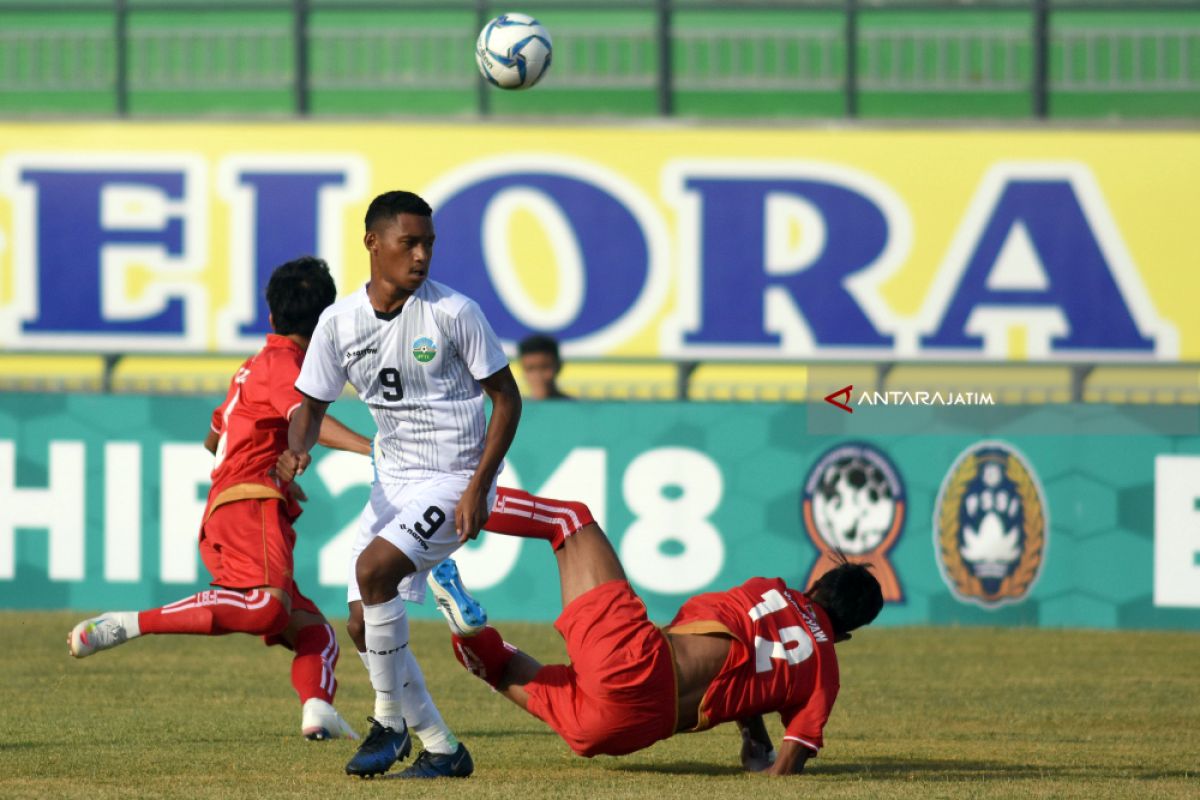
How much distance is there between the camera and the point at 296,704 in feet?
29.2

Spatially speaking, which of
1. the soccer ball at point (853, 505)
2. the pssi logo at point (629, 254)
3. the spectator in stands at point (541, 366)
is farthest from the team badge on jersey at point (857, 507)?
the pssi logo at point (629, 254)

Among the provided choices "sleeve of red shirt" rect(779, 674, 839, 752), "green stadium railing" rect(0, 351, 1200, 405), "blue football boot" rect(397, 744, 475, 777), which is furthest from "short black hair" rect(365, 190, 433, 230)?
"green stadium railing" rect(0, 351, 1200, 405)

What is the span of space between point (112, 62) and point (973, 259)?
845cm

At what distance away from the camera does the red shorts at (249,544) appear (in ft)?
24.6

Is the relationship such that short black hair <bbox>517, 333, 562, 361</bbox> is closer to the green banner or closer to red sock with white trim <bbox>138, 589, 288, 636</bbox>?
the green banner

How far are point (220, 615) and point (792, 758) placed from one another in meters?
2.11

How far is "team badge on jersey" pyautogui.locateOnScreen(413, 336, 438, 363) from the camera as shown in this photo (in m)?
6.48

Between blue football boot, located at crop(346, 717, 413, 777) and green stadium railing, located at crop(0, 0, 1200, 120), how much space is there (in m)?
12.8

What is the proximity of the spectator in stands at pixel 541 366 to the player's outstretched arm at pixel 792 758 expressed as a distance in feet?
19.7

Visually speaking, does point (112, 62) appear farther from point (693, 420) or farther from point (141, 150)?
point (693, 420)

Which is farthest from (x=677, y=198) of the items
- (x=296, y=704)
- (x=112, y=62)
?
(x=296, y=704)

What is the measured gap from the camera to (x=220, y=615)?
23.6 ft

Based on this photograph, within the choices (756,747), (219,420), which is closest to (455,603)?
(756,747)

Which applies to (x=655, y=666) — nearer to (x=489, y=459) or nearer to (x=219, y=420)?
(x=489, y=459)
